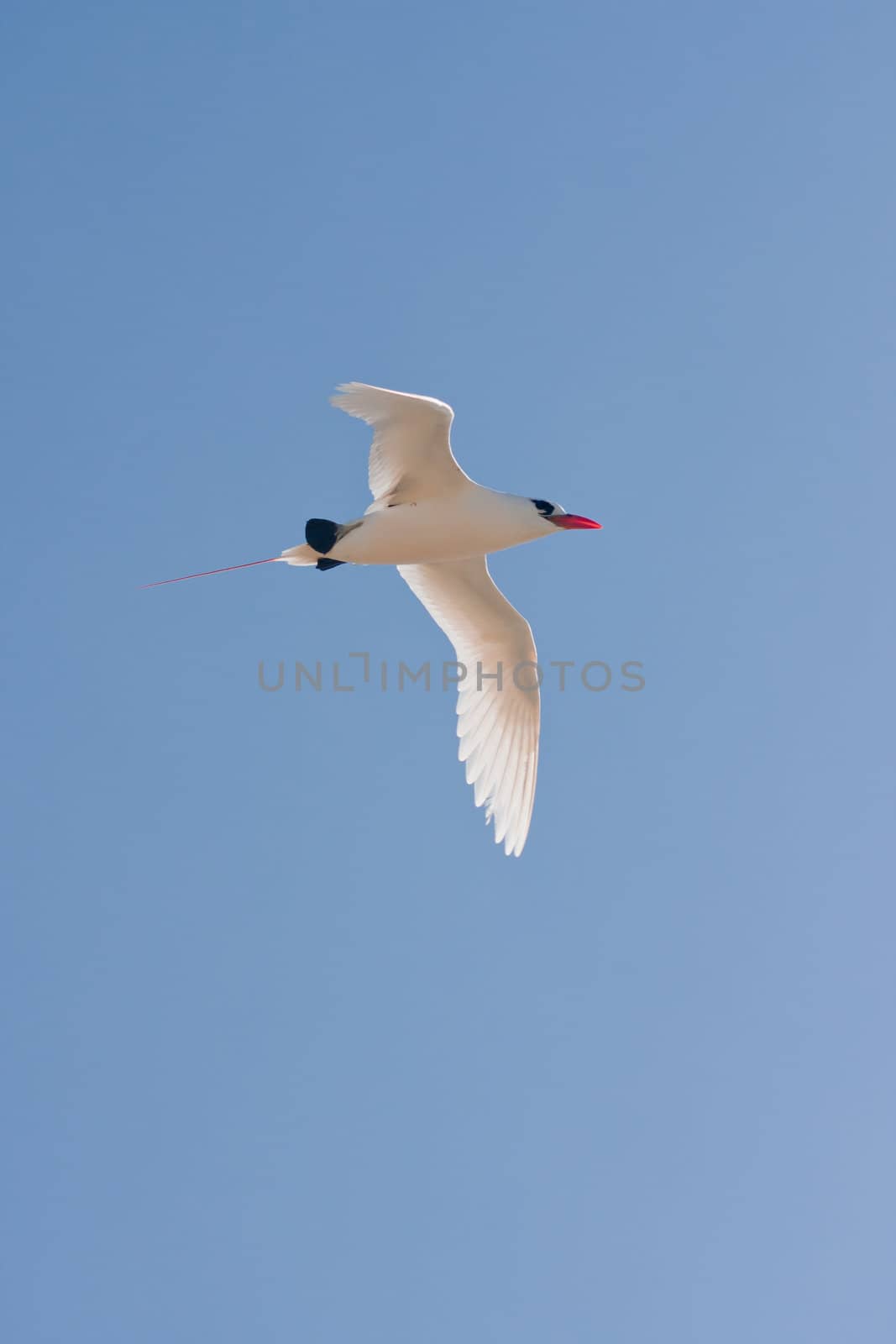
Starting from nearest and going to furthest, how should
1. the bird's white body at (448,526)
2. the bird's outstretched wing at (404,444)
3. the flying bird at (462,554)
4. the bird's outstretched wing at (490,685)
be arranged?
1. the bird's outstretched wing at (404,444)
2. the flying bird at (462,554)
3. the bird's white body at (448,526)
4. the bird's outstretched wing at (490,685)

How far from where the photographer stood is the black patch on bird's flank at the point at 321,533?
13.5 meters

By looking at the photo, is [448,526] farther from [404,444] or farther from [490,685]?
[490,685]

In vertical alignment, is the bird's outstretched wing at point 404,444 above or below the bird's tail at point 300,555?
above

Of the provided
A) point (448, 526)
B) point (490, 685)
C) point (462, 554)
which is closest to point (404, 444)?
point (448, 526)

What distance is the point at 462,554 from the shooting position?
14.1 metres

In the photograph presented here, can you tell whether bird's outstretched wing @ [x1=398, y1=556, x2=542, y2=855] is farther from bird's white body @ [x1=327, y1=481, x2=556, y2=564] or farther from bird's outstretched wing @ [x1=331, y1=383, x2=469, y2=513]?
bird's outstretched wing @ [x1=331, y1=383, x2=469, y2=513]

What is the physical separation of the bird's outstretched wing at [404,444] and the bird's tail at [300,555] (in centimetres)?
69

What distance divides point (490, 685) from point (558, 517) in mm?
2311

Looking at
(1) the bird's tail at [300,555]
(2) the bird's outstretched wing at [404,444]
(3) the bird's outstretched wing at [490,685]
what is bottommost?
(3) the bird's outstretched wing at [490,685]

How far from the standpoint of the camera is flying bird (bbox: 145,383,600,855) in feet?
42.6

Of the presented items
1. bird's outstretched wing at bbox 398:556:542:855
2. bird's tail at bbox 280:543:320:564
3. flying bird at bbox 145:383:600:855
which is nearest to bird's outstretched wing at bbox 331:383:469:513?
flying bird at bbox 145:383:600:855

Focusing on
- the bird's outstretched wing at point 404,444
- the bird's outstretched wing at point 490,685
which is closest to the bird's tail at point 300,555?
the bird's outstretched wing at point 404,444

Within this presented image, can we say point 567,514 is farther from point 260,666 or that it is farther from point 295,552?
point 260,666

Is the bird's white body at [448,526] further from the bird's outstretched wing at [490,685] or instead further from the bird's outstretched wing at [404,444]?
the bird's outstretched wing at [490,685]
